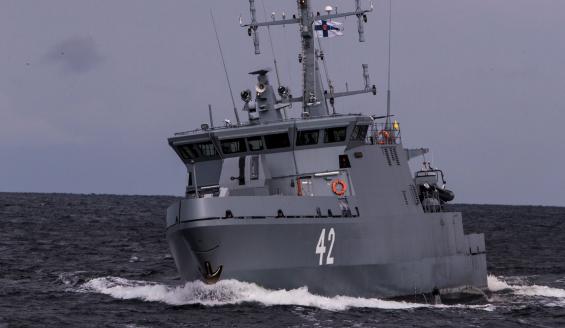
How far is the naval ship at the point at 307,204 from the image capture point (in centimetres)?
2688

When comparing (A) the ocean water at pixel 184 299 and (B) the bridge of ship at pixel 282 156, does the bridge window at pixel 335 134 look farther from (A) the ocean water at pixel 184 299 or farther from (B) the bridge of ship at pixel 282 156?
(A) the ocean water at pixel 184 299

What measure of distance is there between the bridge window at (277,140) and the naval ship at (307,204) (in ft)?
0.09

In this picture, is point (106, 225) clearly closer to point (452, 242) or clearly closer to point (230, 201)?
point (452, 242)

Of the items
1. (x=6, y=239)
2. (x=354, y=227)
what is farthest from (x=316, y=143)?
(x=6, y=239)

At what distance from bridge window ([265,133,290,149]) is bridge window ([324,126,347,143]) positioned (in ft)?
3.81

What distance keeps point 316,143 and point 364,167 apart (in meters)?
1.63

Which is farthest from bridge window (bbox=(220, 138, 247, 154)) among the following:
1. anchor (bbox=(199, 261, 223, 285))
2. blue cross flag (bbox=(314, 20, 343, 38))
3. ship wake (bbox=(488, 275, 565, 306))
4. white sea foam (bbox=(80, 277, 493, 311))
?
ship wake (bbox=(488, 275, 565, 306))

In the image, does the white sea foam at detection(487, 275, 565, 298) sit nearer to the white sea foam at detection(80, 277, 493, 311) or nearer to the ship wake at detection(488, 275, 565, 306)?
the ship wake at detection(488, 275, 565, 306)

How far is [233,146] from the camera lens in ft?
100

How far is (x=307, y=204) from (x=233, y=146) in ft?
12.2

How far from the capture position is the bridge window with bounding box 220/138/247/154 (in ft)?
99.7

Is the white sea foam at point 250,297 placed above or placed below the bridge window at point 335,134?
below

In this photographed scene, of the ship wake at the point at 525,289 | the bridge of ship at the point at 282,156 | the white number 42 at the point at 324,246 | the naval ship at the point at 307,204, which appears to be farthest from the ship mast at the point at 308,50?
the ship wake at the point at 525,289

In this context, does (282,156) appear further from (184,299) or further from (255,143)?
(184,299)
